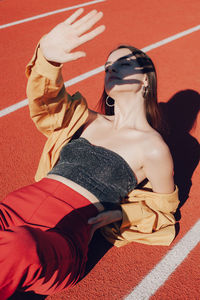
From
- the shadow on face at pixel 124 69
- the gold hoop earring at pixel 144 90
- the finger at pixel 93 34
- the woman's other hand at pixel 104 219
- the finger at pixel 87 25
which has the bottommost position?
the woman's other hand at pixel 104 219

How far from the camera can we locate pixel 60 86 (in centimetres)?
256

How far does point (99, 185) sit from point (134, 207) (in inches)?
15.0

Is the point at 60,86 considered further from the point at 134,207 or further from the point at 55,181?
the point at 134,207

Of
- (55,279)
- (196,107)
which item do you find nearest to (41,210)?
(55,279)

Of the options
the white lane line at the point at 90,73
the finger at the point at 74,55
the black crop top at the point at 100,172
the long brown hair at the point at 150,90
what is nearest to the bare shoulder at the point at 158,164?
the black crop top at the point at 100,172

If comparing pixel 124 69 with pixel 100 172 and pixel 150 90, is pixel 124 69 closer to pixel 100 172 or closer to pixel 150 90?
pixel 150 90

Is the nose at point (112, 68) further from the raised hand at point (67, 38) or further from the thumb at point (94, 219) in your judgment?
the thumb at point (94, 219)

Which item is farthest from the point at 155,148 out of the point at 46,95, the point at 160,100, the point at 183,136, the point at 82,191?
the point at 160,100

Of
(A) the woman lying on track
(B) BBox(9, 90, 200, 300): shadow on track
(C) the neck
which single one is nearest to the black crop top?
(A) the woman lying on track

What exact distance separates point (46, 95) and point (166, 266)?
165 cm

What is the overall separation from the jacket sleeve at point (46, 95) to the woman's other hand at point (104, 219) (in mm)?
847

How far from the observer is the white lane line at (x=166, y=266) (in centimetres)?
257

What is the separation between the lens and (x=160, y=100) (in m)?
4.86

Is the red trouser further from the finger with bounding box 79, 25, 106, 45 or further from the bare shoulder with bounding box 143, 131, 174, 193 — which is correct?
the finger with bounding box 79, 25, 106, 45
